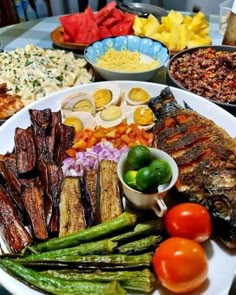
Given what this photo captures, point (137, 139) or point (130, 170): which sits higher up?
point (130, 170)

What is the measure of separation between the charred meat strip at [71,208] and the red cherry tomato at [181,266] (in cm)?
33

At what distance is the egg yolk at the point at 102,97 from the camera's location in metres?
1.99

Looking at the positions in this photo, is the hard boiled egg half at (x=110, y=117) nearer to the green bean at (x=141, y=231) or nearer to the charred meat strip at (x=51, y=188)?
the charred meat strip at (x=51, y=188)

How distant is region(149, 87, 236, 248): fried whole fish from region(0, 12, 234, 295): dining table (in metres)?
1.23

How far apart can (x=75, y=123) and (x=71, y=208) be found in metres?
0.57

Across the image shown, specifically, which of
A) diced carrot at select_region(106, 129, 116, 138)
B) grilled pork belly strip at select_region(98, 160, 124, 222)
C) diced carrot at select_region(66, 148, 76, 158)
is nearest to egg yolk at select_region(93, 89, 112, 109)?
diced carrot at select_region(106, 129, 116, 138)

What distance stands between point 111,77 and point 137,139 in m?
0.56

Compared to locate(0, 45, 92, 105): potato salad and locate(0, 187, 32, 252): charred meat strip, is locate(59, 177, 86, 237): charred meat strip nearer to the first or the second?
locate(0, 187, 32, 252): charred meat strip

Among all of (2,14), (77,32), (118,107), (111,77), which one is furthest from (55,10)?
(118,107)

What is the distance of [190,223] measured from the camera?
125cm

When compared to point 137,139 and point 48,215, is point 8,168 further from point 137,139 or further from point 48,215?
point 137,139

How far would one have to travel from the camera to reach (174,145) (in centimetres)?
158

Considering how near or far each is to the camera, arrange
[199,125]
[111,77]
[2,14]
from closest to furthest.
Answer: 1. [199,125]
2. [111,77]
3. [2,14]

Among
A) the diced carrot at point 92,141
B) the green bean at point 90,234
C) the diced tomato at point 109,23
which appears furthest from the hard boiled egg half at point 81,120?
the diced tomato at point 109,23
